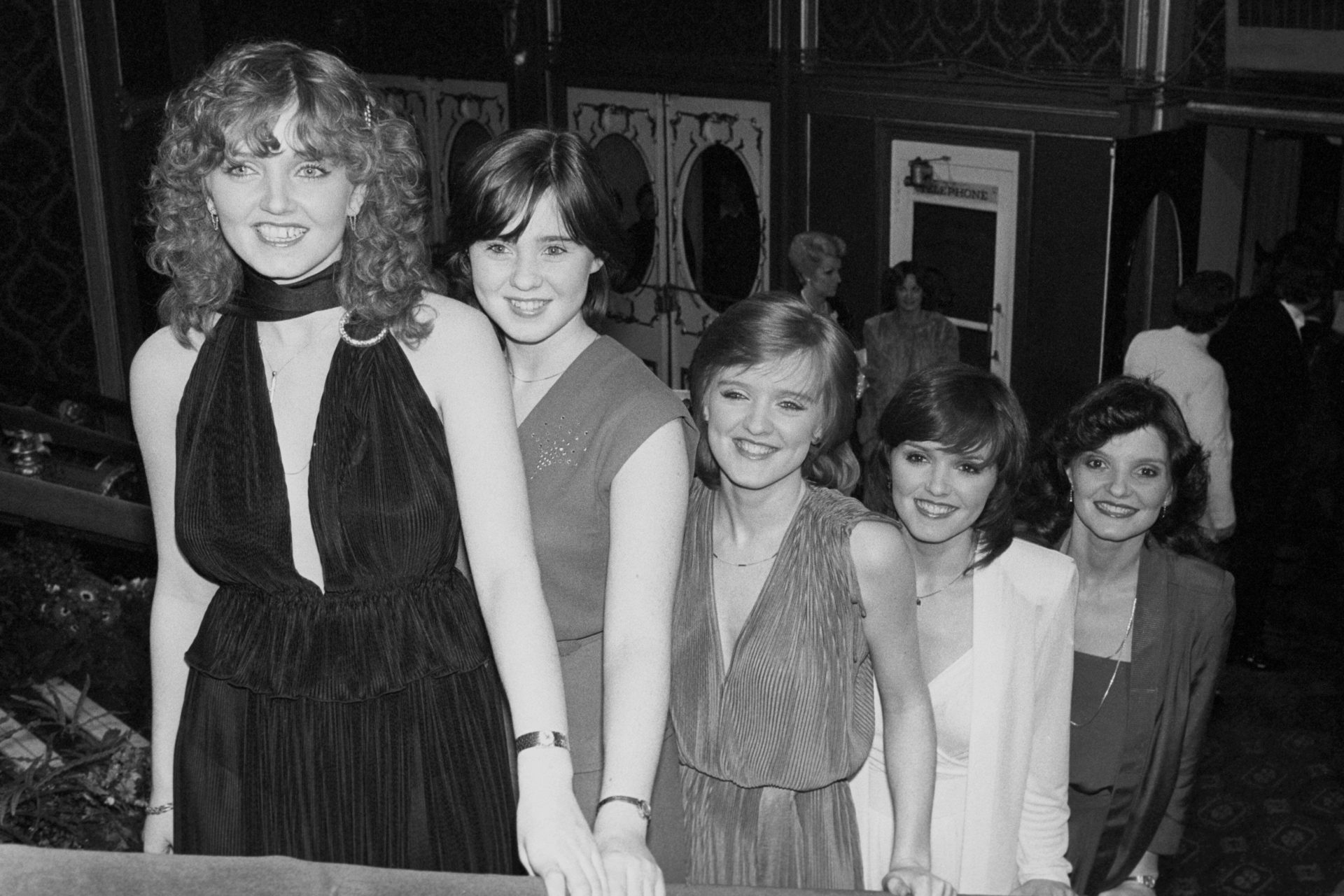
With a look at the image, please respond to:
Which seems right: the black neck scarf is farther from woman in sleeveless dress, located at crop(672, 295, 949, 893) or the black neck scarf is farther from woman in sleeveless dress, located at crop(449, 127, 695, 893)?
woman in sleeveless dress, located at crop(672, 295, 949, 893)

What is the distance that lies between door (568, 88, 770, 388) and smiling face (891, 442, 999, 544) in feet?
18.8

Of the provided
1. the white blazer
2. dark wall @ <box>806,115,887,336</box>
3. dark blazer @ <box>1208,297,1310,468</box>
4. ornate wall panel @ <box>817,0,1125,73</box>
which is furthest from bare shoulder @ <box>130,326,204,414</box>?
dark wall @ <box>806,115,887,336</box>

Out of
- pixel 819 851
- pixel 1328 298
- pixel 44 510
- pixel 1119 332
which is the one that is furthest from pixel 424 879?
pixel 1119 332

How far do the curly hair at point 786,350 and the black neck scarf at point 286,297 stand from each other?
Answer: 1.62ft

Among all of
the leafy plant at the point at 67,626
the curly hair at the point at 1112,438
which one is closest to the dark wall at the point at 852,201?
the leafy plant at the point at 67,626

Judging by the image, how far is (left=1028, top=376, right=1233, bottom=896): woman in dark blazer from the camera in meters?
2.48

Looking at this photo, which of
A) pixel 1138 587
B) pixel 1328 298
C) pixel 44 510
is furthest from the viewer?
pixel 1328 298

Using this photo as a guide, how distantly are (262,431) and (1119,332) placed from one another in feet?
17.3

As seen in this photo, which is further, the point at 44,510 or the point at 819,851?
the point at 44,510

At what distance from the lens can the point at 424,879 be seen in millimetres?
1264

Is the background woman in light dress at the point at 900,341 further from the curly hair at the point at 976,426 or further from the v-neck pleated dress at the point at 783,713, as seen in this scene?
the v-neck pleated dress at the point at 783,713

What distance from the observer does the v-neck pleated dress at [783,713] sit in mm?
2066

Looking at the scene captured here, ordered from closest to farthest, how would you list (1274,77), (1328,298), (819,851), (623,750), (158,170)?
(623,750) → (158,170) → (819,851) → (1328,298) → (1274,77)

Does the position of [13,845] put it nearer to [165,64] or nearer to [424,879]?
[424,879]
